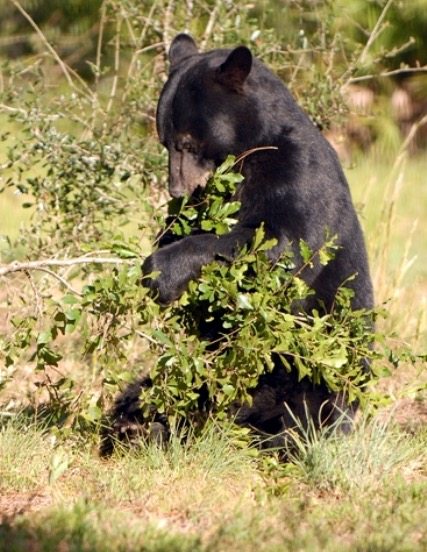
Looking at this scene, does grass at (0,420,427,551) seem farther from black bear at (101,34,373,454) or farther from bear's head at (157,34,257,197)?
bear's head at (157,34,257,197)

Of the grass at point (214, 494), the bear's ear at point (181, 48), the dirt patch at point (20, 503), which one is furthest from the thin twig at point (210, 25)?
the dirt patch at point (20, 503)

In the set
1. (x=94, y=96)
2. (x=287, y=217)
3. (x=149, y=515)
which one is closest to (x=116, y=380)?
(x=149, y=515)

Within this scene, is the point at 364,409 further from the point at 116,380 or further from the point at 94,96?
the point at 94,96

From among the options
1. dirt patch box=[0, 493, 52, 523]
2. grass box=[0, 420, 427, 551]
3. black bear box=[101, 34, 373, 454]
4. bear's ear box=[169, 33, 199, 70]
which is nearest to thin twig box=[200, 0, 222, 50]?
bear's ear box=[169, 33, 199, 70]

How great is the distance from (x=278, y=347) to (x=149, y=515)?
839 millimetres

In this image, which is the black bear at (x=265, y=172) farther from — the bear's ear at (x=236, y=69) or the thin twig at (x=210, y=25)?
the thin twig at (x=210, y=25)

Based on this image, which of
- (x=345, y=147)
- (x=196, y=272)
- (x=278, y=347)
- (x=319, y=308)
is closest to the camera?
(x=278, y=347)

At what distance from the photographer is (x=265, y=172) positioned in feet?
17.5

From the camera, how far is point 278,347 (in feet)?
15.2

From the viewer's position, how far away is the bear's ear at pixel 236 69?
537 cm

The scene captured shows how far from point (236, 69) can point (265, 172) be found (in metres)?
0.52

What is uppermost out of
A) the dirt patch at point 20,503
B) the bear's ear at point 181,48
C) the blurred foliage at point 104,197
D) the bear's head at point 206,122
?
the bear's ear at point 181,48

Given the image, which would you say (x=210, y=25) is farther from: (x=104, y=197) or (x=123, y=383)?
(x=123, y=383)

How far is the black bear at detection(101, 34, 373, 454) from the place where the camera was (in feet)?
17.3
